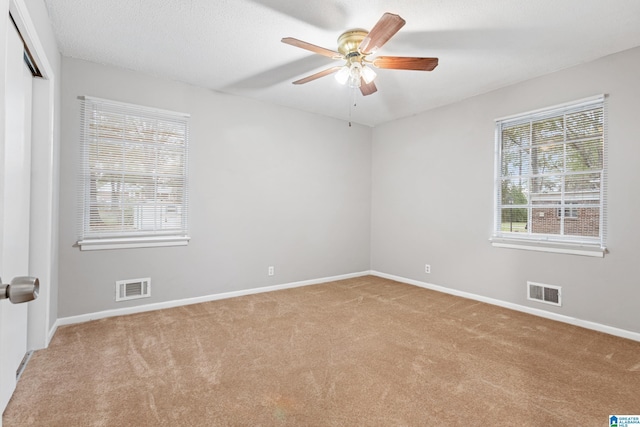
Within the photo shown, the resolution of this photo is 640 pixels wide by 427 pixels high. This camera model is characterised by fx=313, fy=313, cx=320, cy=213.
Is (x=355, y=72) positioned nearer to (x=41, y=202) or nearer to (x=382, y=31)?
(x=382, y=31)

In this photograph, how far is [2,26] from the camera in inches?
32.9

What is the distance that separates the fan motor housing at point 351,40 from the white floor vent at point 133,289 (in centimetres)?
312

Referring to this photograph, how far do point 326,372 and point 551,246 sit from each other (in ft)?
9.25

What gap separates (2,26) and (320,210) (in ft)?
13.6

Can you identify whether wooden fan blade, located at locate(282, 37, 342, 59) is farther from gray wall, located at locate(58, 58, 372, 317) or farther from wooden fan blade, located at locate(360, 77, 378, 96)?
gray wall, located at locate(58, 58, 372, 317)

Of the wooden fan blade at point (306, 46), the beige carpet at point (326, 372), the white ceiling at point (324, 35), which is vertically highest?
the white ceiling at point (324, 35)

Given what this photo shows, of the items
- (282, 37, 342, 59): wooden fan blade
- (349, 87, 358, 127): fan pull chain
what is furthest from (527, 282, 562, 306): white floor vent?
(282, 37, 342, 59): wooden fan blade

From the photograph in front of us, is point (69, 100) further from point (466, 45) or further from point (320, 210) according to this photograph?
point (466, 45)

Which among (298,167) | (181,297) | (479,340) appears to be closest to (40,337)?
(181,297)

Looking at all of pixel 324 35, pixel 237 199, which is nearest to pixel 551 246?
pixel 324 35

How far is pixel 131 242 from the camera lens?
11.1ft

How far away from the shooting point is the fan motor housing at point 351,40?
2.58 meters

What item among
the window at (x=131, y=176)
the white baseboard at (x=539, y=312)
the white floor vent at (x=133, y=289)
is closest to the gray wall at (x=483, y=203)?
the white baseboard at (x=539, y=312)

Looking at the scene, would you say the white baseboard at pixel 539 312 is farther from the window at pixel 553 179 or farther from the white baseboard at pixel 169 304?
the white baseboard at pixel 169 304
